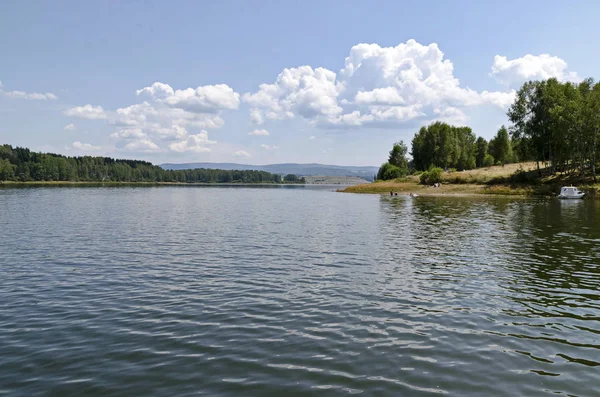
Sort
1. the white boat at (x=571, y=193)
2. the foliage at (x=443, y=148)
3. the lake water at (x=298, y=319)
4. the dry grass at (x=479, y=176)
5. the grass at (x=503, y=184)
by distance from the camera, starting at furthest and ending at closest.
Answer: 1. the foliage at (x=443, y=148)
2. the dry grass at (x=479, y=176)
3. the grass at (x=503, y=184)
4. the white boat at (x=571, y=193)
5. the lake water at (x=298, y=319)

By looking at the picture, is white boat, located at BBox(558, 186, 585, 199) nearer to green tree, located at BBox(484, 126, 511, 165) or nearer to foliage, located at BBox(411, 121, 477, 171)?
foliage, located at BBox(411, 121, 477, 171)

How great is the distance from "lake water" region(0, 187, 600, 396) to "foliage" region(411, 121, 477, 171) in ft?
482

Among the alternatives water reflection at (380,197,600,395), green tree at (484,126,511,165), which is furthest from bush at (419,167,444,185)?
water reflection at (380,197,600,395)

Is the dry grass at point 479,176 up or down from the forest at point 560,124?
down

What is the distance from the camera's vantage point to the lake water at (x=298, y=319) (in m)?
11.7

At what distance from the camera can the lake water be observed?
1166 cm

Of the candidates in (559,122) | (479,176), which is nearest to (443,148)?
(479,176)

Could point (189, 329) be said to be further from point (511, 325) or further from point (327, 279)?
point (511, 325)

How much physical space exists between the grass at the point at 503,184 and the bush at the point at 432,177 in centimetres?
183

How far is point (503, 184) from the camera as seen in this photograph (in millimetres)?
125000

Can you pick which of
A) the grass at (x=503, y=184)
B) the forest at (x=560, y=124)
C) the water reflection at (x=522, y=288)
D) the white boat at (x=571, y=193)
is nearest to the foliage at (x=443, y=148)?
the grass at (x=503, y=184)

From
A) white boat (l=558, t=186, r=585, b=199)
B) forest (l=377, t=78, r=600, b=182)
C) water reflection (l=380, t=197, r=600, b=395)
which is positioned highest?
forest (l=377, t=78, r=600, b=182)

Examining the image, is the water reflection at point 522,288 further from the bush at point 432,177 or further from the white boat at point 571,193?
the bush at point 432,177

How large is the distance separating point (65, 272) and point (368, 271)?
18.8m
